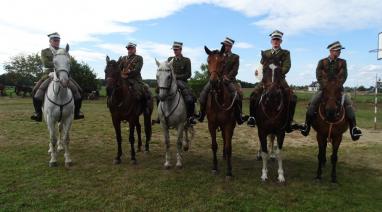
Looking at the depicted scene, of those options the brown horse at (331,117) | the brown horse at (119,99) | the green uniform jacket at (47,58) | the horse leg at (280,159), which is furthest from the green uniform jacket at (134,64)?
the brown horse at (331,117)

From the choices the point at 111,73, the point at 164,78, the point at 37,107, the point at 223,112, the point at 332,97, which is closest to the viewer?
the point at 332,97

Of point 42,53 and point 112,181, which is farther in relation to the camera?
point 42,53

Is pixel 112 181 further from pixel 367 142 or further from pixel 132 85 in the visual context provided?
pixel 367 142

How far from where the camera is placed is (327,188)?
7.50m

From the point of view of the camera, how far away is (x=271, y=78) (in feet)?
24.3

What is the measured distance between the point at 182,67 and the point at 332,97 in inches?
163

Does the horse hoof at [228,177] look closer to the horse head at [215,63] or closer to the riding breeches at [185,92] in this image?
the horse head at [215,63]

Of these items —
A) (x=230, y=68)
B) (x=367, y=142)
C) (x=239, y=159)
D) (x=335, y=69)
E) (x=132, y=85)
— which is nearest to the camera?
(x=335, y=69)

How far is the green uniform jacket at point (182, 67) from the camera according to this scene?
988 cm

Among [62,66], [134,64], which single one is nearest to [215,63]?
[134,64]

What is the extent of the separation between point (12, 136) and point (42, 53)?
234 inches

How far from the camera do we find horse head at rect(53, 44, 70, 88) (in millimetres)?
8156

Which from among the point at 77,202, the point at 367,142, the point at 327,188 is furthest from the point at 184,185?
the point at 367,142

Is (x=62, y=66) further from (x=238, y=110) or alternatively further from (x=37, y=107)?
(x=238, y=110)
